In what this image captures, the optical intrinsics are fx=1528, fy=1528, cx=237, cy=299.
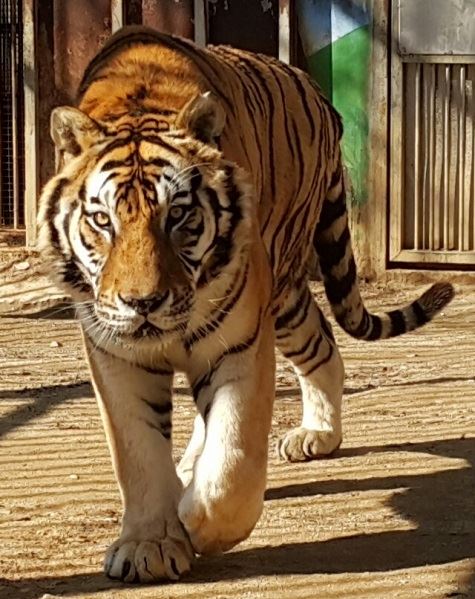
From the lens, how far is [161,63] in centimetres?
398

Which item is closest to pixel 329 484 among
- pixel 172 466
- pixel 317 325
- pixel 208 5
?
pixel 317 325

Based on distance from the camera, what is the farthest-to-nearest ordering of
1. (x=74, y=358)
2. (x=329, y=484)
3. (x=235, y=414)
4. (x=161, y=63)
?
(x=74, y=358) < (x=329, y=484) < (x=161, y=63) < (x=235, y=414)

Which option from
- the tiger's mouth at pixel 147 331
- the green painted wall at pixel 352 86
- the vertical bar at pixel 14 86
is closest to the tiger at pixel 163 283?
the tiger's mouth at pixel 147 331

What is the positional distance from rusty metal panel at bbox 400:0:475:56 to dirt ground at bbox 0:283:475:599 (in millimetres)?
1915

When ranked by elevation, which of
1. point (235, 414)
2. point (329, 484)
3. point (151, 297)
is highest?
point (151, 297)

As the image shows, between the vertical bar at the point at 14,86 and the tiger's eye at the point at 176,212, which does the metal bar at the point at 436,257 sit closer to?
the vertical bar at the point at 14,86

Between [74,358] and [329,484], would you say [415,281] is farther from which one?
[329,484]

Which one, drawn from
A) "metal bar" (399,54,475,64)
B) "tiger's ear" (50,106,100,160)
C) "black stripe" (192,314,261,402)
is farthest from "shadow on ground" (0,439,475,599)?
"metal bar" (399,54,475,64)

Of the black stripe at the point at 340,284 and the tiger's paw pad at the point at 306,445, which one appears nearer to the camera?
the tiger's paw pad at the point at 306,445

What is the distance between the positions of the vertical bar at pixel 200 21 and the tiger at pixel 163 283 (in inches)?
165

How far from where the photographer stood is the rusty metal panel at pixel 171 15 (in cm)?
834

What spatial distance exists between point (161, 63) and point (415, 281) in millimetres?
4423

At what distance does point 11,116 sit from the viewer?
9.00 m

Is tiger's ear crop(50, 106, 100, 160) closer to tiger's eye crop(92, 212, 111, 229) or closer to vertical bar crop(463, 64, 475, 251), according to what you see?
tiger's eye crop(92, 212, 111, 229)
